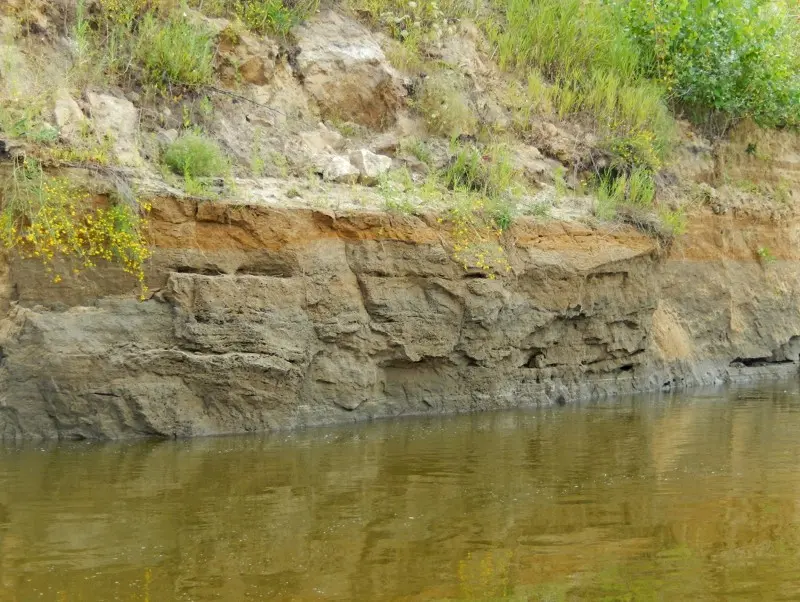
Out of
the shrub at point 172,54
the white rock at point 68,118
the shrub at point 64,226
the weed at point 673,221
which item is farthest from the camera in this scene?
the weed at point 673,221

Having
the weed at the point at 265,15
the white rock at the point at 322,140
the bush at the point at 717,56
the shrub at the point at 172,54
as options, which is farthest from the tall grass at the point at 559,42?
the shrub at the point at 172,54

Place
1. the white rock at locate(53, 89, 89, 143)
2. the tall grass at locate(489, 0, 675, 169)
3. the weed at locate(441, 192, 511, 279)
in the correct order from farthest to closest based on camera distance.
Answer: the tall grass at locate(489, 0, 675, 169) < the weed at locate(441, 192, 511, 279) < the white rock at locate(53, 89, 89, 143)

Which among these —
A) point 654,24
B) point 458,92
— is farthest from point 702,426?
point 654,24

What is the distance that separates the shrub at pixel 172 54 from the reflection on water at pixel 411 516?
4270mm

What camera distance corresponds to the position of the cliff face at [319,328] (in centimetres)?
892

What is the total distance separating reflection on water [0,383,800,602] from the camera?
4.95 metres

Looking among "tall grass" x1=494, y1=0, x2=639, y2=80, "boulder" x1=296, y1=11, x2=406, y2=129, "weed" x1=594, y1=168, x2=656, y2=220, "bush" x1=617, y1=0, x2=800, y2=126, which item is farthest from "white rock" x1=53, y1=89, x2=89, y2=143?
"bush" x1=617, y1=0, x2=800, y2=126

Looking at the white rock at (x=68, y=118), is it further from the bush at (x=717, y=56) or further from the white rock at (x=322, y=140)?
the bush at (x=717, y=56)

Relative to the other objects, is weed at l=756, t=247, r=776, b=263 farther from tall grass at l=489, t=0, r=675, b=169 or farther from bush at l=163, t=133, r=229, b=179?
bush at l=163, t=133, r=229, b=179

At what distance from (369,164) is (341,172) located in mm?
385

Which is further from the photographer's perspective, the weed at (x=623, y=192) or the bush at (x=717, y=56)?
the bush at (x=717, y=56)

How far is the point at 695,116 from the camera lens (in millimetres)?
15133

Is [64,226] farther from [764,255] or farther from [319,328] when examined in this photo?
[764,255]

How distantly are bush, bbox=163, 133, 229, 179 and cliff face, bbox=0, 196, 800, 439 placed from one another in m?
0.63
